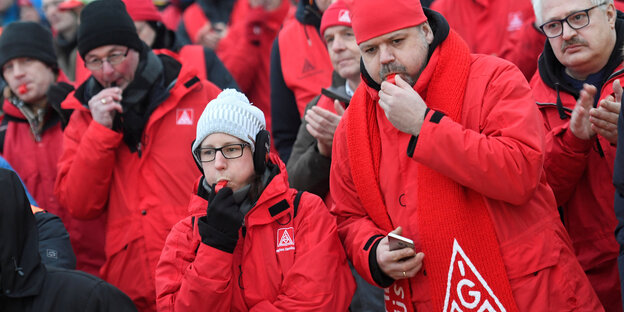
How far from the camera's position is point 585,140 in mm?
3822

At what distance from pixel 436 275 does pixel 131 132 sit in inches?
87.7

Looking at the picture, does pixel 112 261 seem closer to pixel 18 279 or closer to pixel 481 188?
pixel 18 279

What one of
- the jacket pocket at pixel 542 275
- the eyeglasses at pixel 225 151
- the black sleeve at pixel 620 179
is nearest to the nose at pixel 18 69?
the eyeglasses at pixel 225 151

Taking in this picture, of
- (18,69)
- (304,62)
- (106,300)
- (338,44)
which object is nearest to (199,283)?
(106,300)

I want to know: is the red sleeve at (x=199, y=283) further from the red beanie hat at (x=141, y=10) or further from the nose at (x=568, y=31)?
the red beanie hat at (x=141, y=10)

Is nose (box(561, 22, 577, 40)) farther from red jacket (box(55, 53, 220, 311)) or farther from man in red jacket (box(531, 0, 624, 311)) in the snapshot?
red jacket (box(55, 53, 220, 311))

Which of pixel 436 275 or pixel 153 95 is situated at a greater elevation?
pixel 153 95

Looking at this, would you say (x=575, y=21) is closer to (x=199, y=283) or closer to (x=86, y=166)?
(x=199, y=283)

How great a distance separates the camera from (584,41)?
3965mm

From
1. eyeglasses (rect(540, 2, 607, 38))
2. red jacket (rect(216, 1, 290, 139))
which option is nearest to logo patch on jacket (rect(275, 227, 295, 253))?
eyeglasses (rect(540, 2, 607, 38))

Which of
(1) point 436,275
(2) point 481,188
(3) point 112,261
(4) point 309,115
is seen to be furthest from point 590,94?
(3) point 112,261

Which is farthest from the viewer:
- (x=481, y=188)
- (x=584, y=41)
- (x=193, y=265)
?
(x=584, y=41)

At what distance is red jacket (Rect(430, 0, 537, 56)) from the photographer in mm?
5414

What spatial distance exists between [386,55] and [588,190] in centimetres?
134
